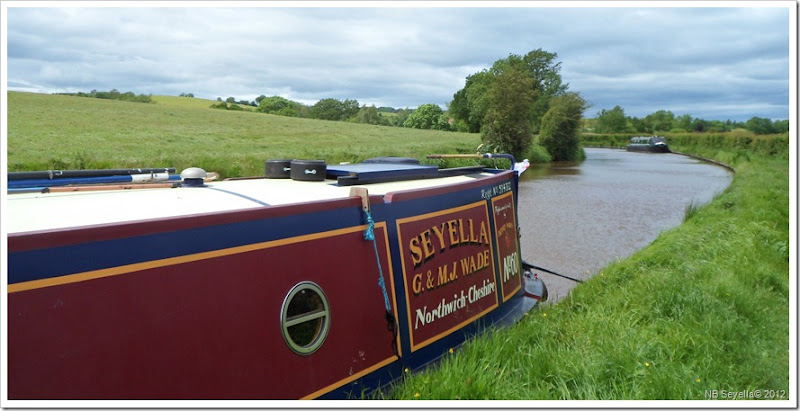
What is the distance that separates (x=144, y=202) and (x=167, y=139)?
23.4 metres

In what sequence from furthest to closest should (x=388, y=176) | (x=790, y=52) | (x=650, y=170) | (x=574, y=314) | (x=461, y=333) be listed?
(x=650, y=170), (x=574, y=314), (x=388, y=176), (x=461, y=333), (x=790, y=52)

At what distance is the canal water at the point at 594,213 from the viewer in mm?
9445

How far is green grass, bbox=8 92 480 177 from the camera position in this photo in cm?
1612

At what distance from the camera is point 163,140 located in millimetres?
24047

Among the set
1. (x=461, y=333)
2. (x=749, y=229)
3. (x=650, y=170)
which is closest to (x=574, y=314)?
(x=461, y=333)

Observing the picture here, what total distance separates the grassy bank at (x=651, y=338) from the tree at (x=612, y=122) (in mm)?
75815

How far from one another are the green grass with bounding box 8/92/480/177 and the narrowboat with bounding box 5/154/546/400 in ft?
39.0

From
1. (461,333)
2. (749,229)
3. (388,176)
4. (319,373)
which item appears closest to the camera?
(319,373)

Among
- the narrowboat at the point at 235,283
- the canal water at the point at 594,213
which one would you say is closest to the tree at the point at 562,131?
the canal water at the point at 594,213

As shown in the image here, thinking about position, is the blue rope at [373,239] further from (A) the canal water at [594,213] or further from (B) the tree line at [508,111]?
(B) the tree line at [508,111]

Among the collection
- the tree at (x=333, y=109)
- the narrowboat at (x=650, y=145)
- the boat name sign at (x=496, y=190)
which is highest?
the tree at (x=333, y=109)

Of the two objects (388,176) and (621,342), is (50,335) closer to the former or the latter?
(388,176)

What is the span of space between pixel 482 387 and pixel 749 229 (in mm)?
7606

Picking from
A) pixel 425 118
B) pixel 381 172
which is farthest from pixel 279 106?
pixel 381 172
